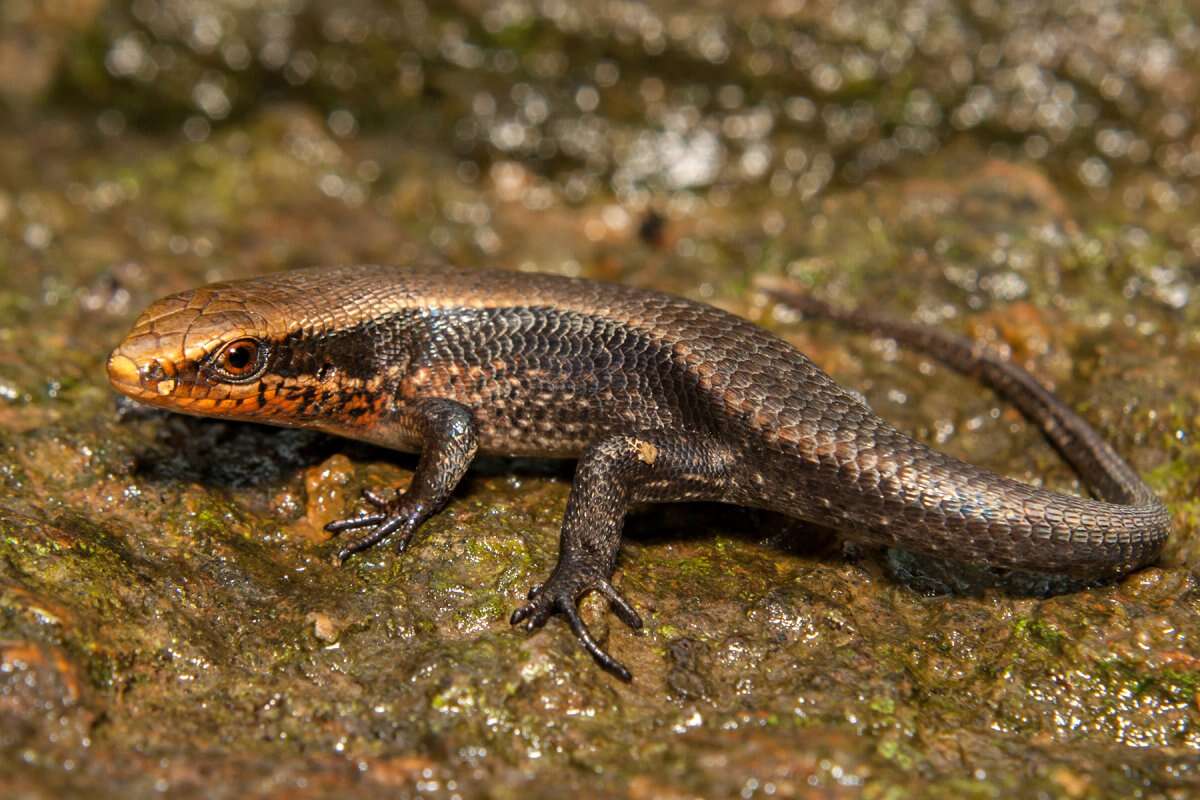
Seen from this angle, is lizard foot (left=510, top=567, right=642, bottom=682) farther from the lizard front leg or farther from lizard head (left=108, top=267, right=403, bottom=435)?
lizard head (left=108, top=267, right=403, bottom=435)

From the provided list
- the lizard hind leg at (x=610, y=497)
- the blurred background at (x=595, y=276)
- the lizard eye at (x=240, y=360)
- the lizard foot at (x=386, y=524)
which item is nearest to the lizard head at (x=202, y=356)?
the lizard eye at (x=240, y=360)

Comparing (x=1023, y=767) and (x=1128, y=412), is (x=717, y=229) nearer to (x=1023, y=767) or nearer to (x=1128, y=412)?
(x=1128, y=412)

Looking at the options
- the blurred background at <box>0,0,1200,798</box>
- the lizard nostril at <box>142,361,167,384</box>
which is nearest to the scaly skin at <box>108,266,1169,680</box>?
the lizard nostril at <box>142,361,167,384</box>

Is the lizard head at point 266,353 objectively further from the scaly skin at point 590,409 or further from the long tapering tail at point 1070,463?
the long tapering tail at point 1070,463

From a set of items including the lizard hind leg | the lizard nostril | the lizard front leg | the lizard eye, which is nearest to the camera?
the lizard hind leg

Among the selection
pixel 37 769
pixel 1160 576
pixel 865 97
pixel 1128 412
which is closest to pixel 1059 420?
pixel 1128 412

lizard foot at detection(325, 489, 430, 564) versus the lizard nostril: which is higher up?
the lizard nostril

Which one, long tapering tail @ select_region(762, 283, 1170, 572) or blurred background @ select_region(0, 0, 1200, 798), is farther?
long tapering tail @ select_region(762, 283, 1170, 572)
